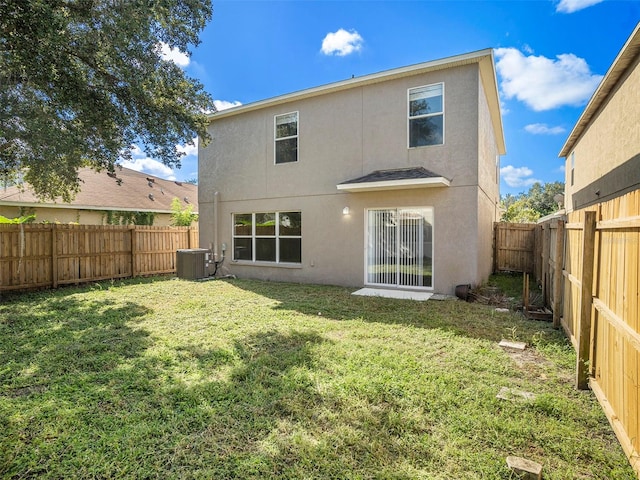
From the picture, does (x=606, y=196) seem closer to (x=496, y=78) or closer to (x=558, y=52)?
(x=496, y=78)

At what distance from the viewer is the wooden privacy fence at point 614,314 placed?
8.30ft

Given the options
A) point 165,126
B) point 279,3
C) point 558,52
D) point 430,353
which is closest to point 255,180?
point 165,126

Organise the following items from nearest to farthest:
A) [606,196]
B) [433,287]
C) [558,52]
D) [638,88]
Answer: [638,88] < [433,287] < [606,196] < [558,52]

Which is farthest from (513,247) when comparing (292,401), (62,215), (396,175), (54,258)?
(62,215)

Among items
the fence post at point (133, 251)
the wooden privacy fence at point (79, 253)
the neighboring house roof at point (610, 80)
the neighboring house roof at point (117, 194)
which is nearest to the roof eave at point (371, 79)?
the neighboring house roof at point (610, 80)

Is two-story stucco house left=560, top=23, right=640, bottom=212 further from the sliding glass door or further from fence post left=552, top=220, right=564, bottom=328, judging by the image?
the sliding glass door

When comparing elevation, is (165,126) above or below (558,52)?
below

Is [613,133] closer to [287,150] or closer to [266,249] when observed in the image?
[287,150]

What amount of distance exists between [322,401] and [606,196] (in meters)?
11.3

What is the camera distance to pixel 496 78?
953cm

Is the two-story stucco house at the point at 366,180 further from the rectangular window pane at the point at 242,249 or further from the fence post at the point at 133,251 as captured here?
the fence post at the point at 133,251

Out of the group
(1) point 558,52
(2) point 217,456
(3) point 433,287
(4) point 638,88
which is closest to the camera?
(2) point 217,456

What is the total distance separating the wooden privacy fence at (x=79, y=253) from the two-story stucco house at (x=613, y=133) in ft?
49.4

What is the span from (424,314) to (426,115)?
18.1 ft
